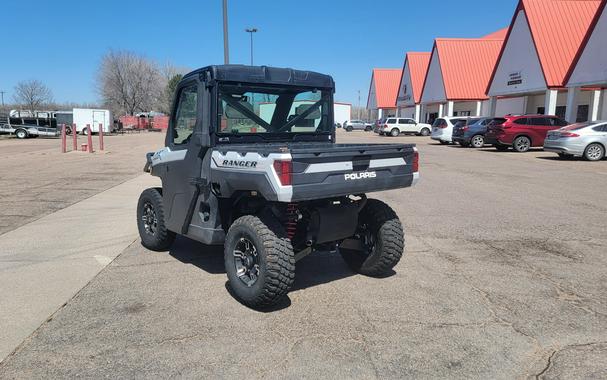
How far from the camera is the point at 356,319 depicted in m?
4.07

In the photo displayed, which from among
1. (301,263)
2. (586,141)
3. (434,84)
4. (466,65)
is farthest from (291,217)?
(434,84)

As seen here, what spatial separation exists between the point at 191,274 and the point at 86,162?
50.4ft

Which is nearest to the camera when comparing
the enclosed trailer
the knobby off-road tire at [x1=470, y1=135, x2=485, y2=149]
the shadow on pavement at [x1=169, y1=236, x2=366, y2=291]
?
the shadow on pavement at [x1=169, y1=236, x2=366, y2=291]

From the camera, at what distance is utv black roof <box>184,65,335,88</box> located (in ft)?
15.6

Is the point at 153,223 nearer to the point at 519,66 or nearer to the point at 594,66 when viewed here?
the point at 594,66

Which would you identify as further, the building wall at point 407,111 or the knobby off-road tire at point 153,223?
the building wall at point 407,111

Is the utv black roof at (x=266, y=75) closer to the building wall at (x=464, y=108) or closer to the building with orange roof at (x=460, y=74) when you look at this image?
the building with orange roof at (x=460, y=74)

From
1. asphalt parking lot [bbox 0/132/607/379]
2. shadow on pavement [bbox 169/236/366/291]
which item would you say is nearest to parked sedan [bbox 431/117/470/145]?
asphalt parking lot [bbox 0/132/607/379]

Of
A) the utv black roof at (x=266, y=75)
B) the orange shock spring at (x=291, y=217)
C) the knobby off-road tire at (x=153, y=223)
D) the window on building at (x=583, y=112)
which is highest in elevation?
the window on building at (x=583, y=112)

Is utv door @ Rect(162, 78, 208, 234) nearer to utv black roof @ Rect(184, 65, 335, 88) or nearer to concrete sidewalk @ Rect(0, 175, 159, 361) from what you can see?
utv black roof @ Rect(184, 65, 335, 88)

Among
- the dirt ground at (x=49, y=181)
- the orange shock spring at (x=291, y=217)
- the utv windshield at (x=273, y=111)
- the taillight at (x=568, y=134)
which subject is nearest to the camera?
the orange shock spring at (x=291, y=217)

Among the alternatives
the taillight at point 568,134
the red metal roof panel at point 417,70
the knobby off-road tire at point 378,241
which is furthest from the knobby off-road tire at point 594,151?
the red metal roof panel at point 417,70

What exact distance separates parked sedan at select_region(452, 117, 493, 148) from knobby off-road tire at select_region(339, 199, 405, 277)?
888 inches

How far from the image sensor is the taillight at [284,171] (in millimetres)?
3785
